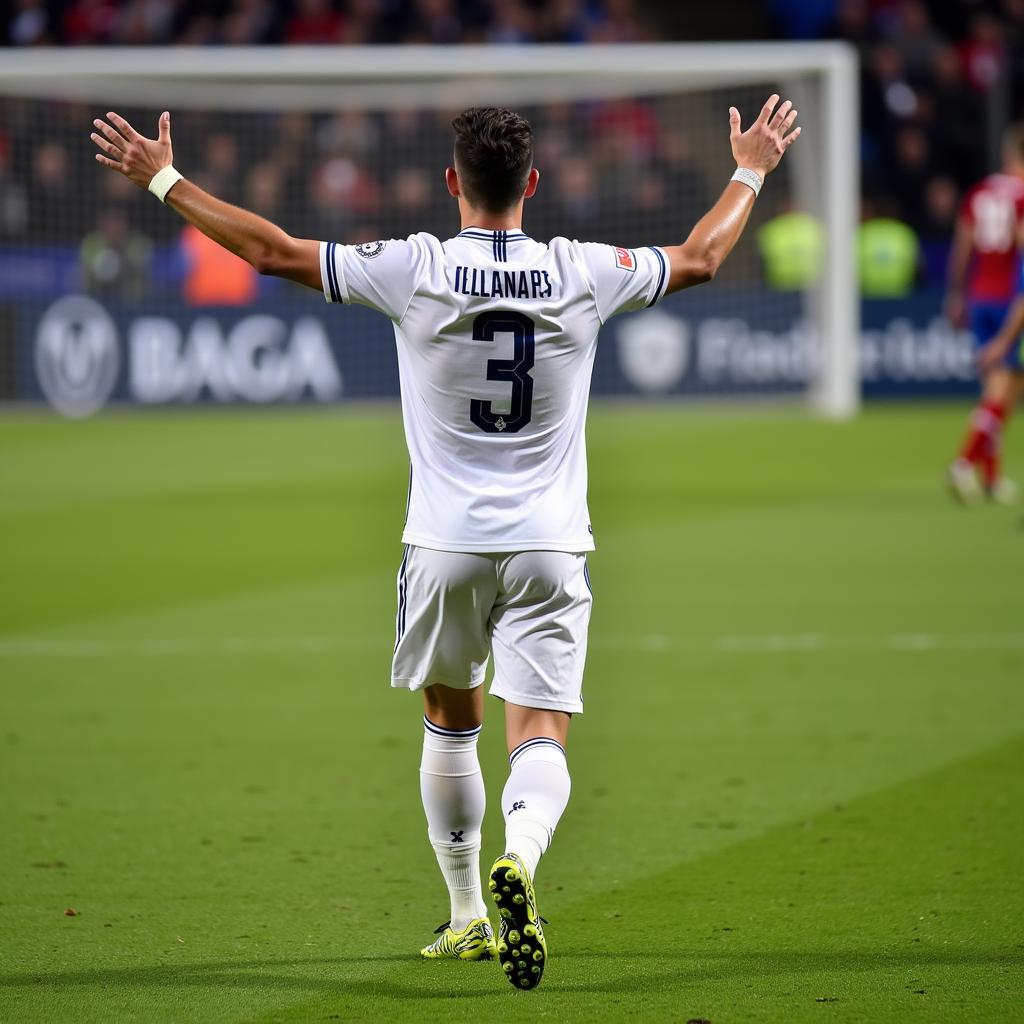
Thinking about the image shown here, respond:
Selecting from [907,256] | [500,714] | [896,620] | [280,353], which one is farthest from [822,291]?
[500,714]

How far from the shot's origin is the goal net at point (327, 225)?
19750 millimetres

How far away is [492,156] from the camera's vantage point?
3.84m

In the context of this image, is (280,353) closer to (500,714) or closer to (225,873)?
(500,714)

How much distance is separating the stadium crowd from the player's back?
573 centimetres

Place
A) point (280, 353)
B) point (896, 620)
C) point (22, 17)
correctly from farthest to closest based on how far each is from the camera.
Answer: point (22, 17) < point (280, 353) < point (896, 620)

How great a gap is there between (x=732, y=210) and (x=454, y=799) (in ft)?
4.64

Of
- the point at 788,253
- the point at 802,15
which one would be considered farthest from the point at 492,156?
the point at 802,15

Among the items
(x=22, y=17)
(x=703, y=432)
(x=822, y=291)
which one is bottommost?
(x=703, y=432)

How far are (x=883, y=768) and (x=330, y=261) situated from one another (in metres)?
3.10

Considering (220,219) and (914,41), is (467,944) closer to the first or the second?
(220,219)

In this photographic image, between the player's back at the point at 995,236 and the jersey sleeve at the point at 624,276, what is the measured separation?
10.3m

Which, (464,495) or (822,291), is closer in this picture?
(464,495)

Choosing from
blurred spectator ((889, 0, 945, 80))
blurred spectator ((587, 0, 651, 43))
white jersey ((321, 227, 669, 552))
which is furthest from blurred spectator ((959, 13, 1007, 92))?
white jersey ((321, 227, 669, 552))

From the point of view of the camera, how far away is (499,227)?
3924mm
